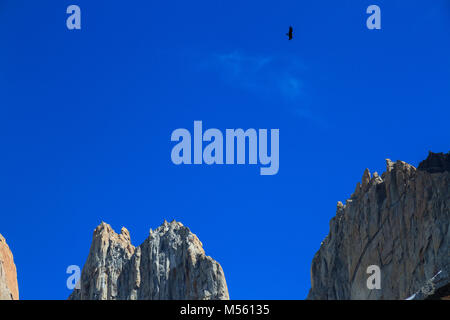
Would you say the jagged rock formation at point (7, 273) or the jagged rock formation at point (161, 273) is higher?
the jagged rock formation at point (161, 273)

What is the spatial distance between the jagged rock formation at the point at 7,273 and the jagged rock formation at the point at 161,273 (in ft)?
115

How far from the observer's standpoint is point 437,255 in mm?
148375

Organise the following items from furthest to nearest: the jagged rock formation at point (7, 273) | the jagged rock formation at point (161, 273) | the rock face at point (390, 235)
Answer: the jagged rock formation at point (161, 273)
the rock face at point (390, 235)
the jagged rock formation at point (7, 273)

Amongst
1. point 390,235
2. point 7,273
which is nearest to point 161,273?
point 7,273

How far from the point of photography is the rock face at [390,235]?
501 feet

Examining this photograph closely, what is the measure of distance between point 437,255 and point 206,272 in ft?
169

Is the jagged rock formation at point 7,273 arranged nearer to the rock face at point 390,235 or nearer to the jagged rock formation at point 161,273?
the jagged rock formation at point 161,273

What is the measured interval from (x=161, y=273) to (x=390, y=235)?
50.6 m

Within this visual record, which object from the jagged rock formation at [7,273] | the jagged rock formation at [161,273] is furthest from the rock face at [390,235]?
the jagged rock formation at [7,273]

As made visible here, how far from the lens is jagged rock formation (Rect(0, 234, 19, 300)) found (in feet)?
488

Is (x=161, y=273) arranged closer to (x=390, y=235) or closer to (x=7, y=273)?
(x=7, y=273)
